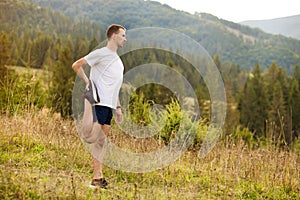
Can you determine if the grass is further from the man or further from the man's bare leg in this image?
the man

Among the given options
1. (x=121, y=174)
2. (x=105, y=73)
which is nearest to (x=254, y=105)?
(x=121, y=174)

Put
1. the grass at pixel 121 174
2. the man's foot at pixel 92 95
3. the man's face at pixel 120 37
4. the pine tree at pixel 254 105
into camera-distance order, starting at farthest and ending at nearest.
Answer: the pine tree at pixel 254 105, the man's face at pixel 120 37, the man's foot at pixel 92 95, the grass at pixel 121 174

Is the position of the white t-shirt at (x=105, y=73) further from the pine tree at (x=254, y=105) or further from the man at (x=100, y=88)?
the pine tree at (x=254, y=105)

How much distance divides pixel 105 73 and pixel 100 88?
0.19 meters

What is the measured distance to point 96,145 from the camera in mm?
4367

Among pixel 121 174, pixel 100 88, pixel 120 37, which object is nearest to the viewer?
pixel 100 88

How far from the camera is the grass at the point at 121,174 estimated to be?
12.2ft

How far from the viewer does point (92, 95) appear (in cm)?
416

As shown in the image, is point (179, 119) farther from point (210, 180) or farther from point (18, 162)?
point (18, 162)

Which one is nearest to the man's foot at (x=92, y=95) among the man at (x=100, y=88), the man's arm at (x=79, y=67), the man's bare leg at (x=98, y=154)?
the man at (x=100, y=88)

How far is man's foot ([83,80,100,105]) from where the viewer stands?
4.14 meters

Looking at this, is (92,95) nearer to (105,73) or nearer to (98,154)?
(105,73)

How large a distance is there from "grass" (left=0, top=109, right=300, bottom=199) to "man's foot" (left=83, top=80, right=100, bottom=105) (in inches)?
34.2

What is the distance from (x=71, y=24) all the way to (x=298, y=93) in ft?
361
